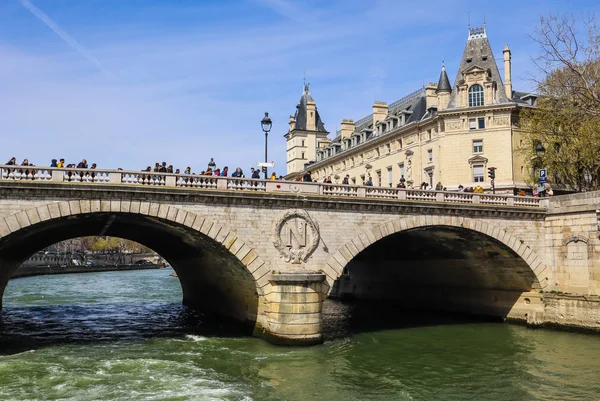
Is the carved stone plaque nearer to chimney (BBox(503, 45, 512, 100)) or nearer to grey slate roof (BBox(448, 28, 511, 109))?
grey slate roof (BBox(448, 28, 511, 109))

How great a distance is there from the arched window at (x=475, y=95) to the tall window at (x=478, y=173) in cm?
566

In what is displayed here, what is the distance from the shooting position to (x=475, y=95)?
173ft

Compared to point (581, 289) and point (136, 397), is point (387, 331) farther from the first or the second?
point (136, 397)

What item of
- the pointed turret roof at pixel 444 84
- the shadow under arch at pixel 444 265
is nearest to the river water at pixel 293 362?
the shadow under arch at pixel 444 265

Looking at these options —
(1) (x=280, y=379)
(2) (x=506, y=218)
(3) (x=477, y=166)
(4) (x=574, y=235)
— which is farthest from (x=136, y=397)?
(3) (x=477, y=166)

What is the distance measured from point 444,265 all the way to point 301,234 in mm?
15207

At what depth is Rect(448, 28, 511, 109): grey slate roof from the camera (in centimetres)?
5322

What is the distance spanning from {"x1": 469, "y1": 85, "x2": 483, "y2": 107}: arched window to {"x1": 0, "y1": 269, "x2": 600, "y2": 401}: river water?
2481cm

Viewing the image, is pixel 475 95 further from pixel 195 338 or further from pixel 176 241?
pixel 195 338

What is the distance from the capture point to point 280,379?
20.0 metres

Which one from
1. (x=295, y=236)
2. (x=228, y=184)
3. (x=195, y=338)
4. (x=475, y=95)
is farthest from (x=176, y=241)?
(x=475, y=95)

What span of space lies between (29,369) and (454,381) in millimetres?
15515

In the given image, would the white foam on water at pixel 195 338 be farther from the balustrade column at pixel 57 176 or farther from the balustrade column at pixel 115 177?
the balustrade column at pixel 57 176

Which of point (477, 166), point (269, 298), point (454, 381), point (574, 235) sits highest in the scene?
point (477, 166)
